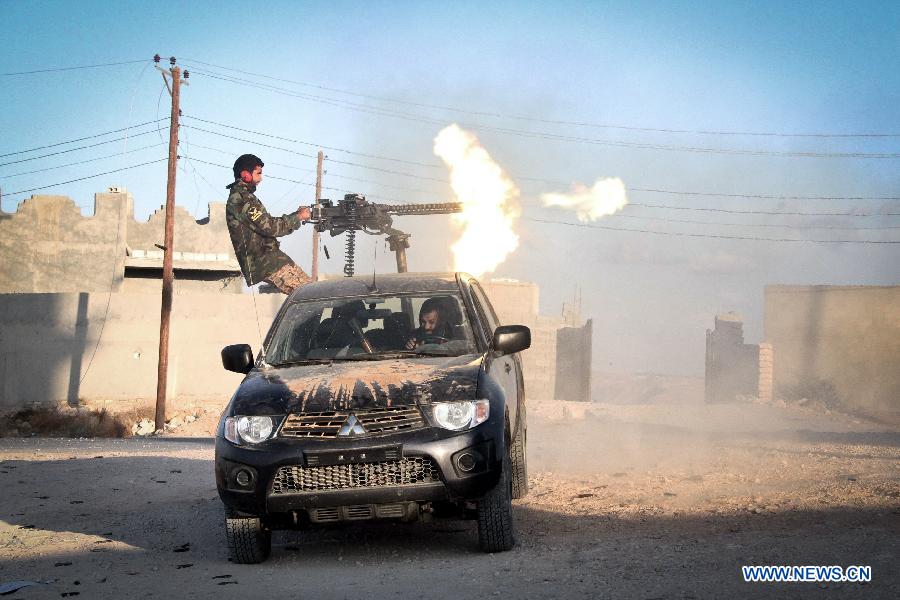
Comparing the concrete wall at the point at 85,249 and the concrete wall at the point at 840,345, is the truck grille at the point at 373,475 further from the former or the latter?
the concrete wall at the point at 85,249

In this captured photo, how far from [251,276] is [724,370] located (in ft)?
97.6

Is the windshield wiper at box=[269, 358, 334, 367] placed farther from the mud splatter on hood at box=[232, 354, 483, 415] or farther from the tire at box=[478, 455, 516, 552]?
the tire at box=[478, 455, 516, 552]

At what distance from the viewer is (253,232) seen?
10.7 meters

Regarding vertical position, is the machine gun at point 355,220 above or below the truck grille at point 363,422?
above

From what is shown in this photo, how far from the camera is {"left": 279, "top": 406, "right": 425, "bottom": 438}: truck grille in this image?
586 cm

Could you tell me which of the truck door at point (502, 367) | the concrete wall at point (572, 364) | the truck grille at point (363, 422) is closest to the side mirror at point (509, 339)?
the truck door at point (502, 367)

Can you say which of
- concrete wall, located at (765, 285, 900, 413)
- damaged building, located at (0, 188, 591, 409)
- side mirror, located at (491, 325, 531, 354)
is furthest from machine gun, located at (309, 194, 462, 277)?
concrete wall, located at (765, 285, 900, 413)

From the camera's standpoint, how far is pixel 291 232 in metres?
10.8

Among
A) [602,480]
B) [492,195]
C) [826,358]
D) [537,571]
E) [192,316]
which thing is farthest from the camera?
[826,358]

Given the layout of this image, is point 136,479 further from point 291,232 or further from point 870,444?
point 870,444

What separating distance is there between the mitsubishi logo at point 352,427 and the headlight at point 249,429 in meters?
0.45

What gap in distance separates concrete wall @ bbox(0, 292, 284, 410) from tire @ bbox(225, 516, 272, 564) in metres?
26.1

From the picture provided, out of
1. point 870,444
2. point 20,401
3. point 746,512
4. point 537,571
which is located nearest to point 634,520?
point 746,512

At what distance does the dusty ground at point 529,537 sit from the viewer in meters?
5.40
